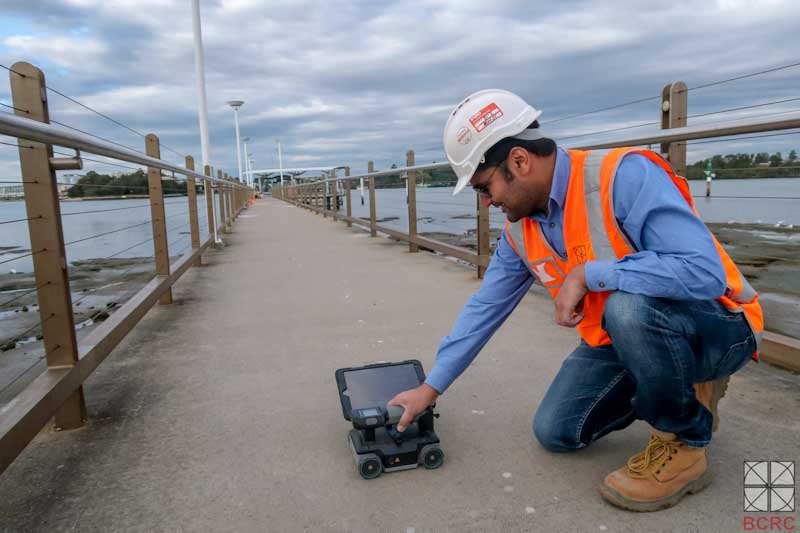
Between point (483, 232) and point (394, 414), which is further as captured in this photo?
point (483, 232)

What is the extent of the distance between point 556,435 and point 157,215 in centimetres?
340

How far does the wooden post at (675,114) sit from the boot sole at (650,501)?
5.98 ft

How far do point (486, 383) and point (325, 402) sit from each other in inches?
28.2

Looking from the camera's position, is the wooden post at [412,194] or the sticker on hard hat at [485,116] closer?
the sticker on hard hat at [485,116]

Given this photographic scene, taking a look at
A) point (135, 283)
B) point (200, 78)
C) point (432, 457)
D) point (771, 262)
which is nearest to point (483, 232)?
point (432, 457)

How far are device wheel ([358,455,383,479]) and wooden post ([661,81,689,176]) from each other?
220 centimetres

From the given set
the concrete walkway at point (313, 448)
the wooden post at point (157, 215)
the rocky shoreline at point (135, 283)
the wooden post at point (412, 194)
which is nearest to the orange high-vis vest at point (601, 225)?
the concrete walkway at point (313, 448)

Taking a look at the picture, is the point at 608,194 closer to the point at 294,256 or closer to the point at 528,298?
the point at 528,298

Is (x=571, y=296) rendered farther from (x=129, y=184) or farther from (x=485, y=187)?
(x=129, y=184)

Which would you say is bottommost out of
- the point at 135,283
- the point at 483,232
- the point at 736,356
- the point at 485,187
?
the point at 135,283

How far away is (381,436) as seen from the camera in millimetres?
1960

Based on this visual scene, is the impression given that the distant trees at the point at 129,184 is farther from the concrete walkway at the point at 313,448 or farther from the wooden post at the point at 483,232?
the wooden post at the point at 483,232

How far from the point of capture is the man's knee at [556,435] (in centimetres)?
189

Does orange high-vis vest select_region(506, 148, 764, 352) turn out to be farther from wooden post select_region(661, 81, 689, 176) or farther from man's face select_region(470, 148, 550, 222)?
wooden post select_region(661, 81, 689, 176)
